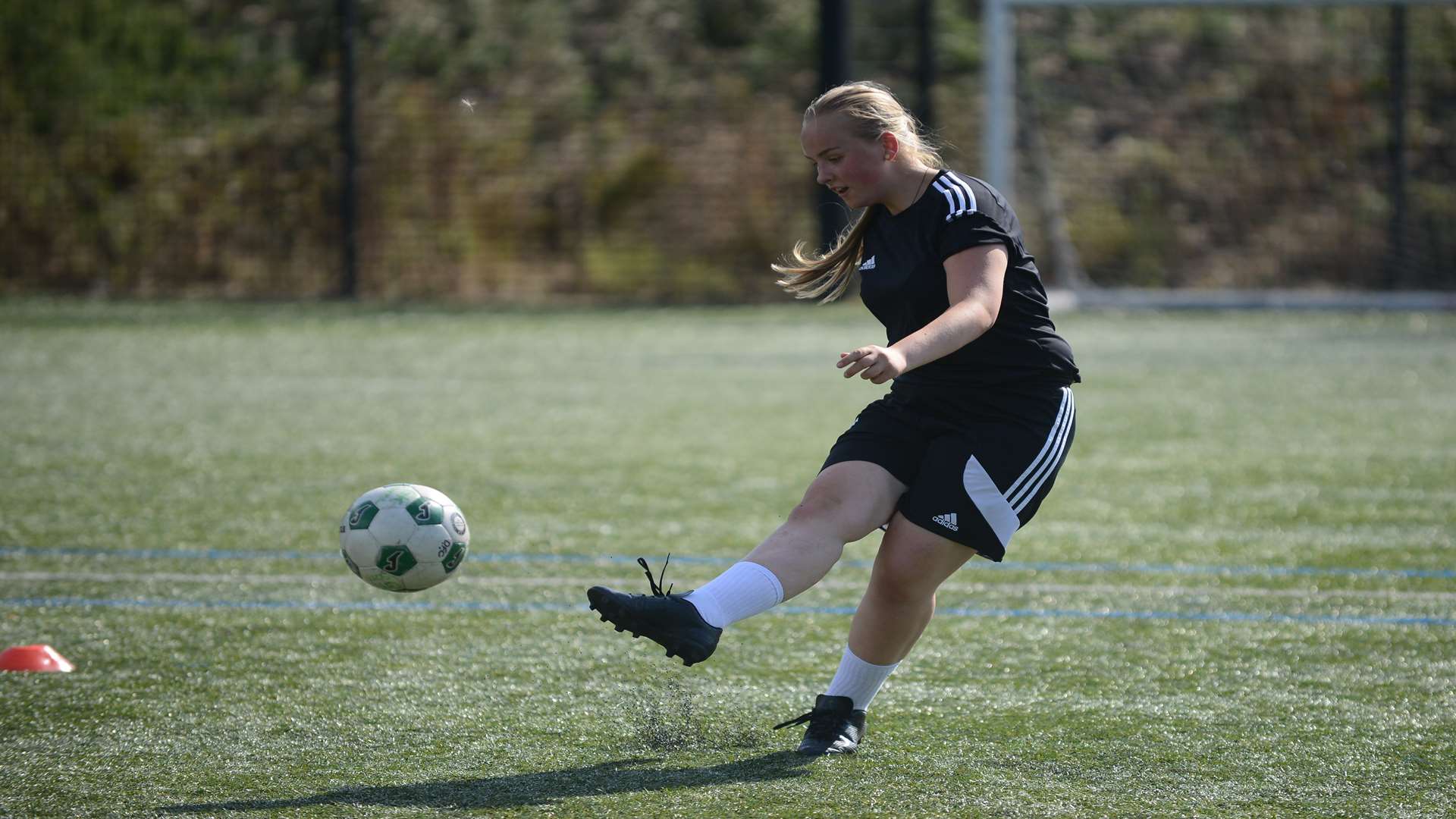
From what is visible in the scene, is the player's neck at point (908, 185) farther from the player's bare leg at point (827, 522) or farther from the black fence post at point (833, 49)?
the black fence post at point (833, 49)

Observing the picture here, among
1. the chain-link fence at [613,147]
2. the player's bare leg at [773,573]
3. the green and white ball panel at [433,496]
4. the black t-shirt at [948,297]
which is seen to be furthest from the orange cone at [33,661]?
the chain-link fence at [613,147]

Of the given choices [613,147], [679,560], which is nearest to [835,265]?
[679,560]

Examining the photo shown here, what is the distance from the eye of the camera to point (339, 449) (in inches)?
329

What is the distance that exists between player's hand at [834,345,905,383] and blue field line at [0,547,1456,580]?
8.84ft

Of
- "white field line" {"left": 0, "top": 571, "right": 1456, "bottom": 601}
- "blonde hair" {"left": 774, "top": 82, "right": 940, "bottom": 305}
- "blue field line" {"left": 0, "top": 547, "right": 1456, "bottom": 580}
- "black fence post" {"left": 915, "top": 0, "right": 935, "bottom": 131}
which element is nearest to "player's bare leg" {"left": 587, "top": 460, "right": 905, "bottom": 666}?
"blonde hair" {"left": 774, "top": 82, "right": 940, "bottom": 305}

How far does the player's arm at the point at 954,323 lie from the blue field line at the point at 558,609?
5.91ft

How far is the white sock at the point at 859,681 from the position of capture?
378cm

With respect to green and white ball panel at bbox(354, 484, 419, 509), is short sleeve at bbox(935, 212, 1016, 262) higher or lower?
higher

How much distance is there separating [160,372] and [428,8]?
10.4 metres

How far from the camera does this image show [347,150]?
18438 millimetres

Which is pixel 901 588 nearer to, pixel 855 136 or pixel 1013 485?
pixel 1013 485

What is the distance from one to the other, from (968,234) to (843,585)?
2.30 m

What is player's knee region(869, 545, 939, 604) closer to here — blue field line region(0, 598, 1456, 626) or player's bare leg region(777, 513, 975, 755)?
player's bare leg region(777, 513, 975, 755)

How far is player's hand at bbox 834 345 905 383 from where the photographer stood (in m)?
3.17
